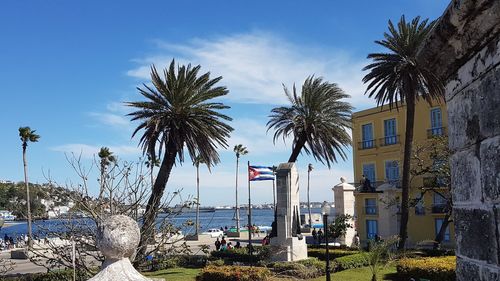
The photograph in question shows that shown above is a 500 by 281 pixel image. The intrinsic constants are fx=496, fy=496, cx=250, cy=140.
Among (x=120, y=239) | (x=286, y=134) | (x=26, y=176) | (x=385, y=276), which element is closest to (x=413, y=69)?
(x=286, y=134)

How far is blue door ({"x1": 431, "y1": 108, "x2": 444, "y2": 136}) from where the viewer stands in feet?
113

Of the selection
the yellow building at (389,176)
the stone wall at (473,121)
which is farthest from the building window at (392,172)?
the stone wall at (473,121)

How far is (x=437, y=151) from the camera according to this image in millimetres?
29875

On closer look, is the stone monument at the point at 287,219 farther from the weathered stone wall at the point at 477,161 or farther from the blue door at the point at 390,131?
the weathered stone wall at the point at 477,161

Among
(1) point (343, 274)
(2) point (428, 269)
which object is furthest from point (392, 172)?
(2) point (428, 269)

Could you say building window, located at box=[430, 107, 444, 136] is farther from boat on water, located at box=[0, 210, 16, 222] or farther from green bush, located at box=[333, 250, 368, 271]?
boat on water, located at box=[0, 210, 16, 222]

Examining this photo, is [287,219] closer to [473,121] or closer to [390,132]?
[390,132]

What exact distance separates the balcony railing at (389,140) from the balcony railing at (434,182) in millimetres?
6075

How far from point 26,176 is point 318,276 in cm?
3103

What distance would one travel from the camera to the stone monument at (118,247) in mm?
4086

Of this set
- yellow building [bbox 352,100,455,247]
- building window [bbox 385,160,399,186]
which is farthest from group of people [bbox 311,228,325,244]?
building window [bbox 385,160,399,186]

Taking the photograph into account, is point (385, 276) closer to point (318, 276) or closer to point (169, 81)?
point (318, 276)

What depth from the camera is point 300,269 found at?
68.7ft

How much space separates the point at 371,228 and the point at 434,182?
937 centimetres
